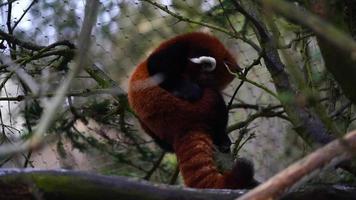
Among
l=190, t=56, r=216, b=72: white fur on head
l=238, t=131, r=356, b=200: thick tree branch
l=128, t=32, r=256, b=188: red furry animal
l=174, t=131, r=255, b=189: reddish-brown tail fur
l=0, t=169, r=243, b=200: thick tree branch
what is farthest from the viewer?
l=190, t=56, r=216, b=72: white fur on head

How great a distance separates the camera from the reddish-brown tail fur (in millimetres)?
2135

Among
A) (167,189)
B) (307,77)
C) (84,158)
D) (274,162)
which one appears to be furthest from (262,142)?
(167,189)

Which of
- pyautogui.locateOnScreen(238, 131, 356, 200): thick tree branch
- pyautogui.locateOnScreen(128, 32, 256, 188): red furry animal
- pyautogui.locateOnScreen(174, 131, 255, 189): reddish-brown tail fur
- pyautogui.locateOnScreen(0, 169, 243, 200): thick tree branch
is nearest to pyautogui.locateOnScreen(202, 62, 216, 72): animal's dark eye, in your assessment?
pyautogui.locateOnScreen(128, 32, 256, 188): red furry animal

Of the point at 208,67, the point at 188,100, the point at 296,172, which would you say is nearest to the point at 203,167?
the point at 188,100

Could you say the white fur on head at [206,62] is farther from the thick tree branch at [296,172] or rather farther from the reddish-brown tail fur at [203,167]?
the thick tree branch at [296,172]

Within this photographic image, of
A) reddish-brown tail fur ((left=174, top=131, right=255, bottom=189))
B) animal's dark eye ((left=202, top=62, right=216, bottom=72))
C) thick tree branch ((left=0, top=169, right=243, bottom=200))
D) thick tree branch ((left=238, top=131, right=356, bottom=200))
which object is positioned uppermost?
thick tree branch ((left=238, top=131, right=356, bottom=200))

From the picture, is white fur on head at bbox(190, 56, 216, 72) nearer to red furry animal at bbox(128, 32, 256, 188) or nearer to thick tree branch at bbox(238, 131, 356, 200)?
red furry animal at bbox(128, 32, 256, 188)

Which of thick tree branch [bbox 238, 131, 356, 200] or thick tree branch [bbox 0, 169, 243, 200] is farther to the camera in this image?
thick tree branch [bbox 0, 169, 243, 200]

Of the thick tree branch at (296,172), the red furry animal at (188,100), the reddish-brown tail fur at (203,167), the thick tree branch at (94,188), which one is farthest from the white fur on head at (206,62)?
the thick tree branch at (296,172)

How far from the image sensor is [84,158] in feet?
12.6

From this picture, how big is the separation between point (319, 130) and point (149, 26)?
140 centimetres

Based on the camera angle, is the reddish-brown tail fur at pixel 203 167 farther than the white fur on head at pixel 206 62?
No

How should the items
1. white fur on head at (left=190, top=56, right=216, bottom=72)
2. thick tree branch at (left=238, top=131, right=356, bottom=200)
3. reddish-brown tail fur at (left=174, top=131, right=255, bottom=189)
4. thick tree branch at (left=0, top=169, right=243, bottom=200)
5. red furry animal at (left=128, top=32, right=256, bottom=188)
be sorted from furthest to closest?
white fur on head at (left=190, top=56, right=216, bottom=72) < red furry animal at (left=128, top=32, right=256, bottom=188) < reddish-brown tail fur at (left=174, top=131, right=255, bottom=189) < thick tree branch at (left=0, top=169, right=243, bottom=200) < thick tree branch at (left=238, top=131, right=356, bottom=200)

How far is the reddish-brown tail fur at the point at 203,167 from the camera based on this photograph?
2.13 m
